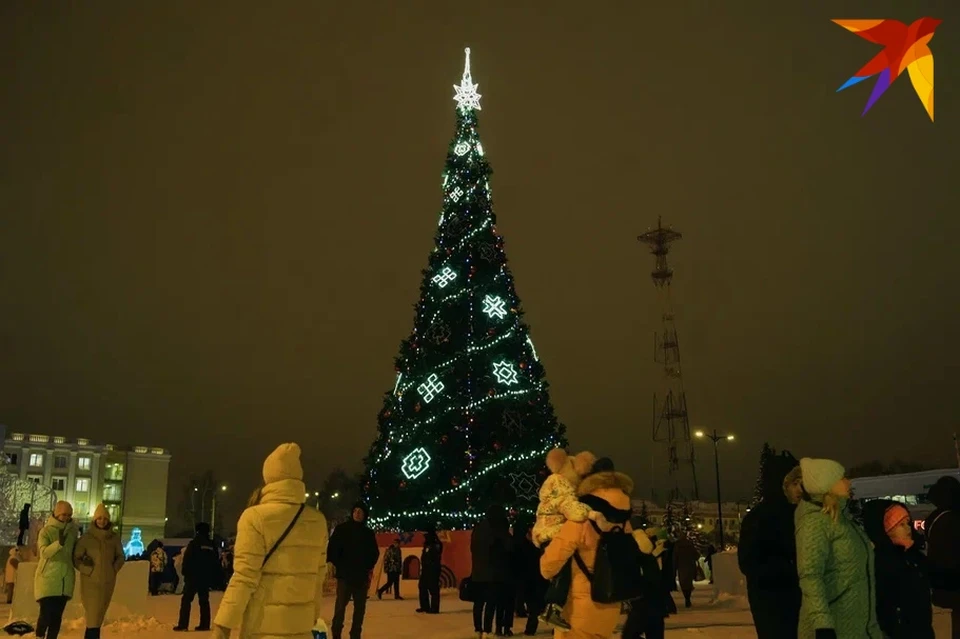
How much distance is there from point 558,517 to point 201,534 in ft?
29.7

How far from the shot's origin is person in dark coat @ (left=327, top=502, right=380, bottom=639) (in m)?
10.3

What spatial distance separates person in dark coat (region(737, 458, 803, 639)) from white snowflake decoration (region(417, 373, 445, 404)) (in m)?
18.9

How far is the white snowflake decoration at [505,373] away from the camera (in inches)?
968

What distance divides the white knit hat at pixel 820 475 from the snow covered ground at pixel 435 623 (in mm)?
7156

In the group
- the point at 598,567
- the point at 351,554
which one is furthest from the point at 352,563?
the point at 598,567

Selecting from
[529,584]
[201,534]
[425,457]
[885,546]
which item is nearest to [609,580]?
[885,546]

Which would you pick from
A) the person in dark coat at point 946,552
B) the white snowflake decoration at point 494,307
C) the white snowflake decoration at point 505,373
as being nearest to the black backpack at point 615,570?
the person in dark coat at point 946,552

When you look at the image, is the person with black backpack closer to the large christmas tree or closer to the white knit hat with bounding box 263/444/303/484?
the white knit hat with bounding box 263/444/303/484

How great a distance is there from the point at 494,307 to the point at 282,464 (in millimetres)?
19566

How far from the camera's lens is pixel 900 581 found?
6.47 metres

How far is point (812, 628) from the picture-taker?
4926 mm

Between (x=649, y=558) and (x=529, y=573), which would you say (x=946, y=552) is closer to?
(x=649, y=558)

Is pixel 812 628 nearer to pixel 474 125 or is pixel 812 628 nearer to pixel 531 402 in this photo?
pixel 531 402

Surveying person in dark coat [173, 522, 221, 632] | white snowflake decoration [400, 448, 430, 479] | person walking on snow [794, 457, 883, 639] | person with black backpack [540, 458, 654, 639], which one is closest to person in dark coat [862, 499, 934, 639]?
person walking on snow [794, 457, 883, 639]
